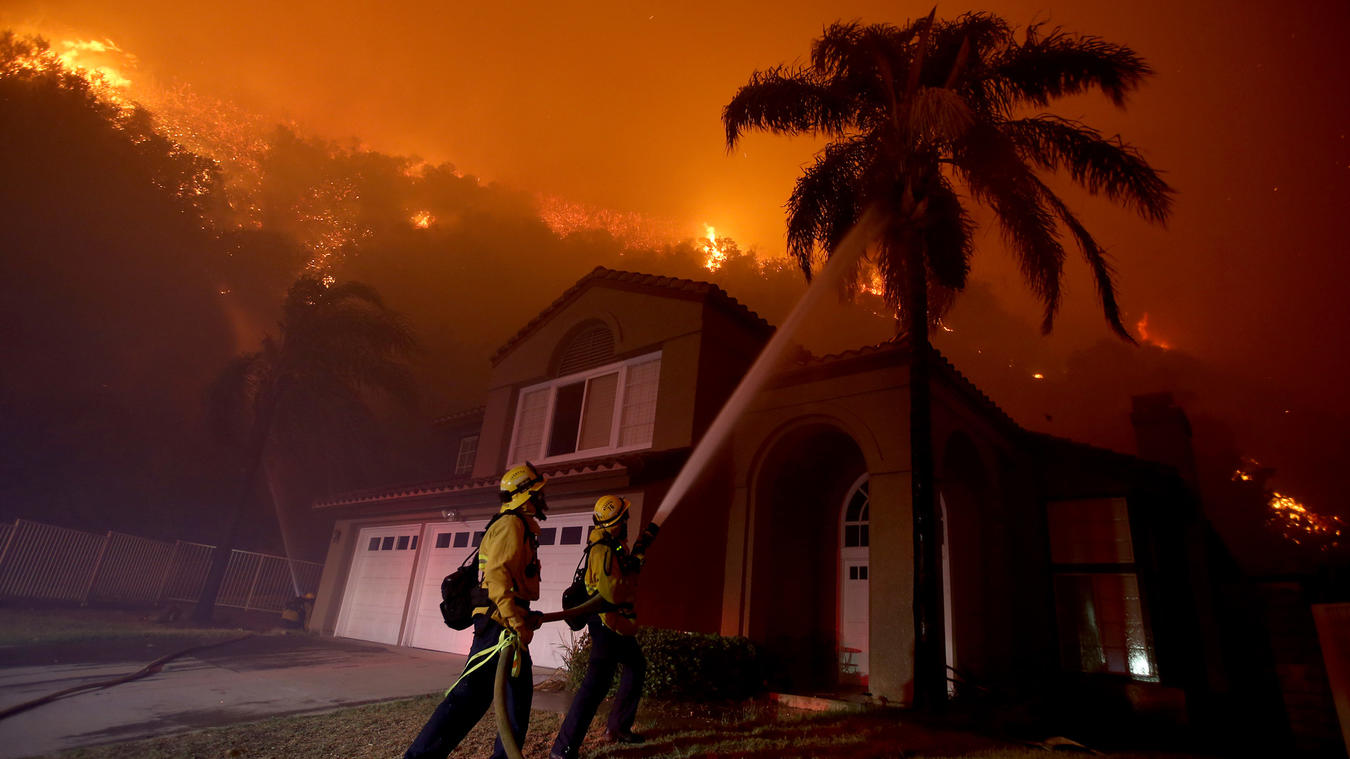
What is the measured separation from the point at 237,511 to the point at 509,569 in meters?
19.3

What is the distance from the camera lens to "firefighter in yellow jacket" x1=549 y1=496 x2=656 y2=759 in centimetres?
522

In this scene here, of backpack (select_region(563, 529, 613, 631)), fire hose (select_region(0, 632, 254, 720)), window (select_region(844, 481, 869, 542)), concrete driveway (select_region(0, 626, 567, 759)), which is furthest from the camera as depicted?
window (select_region(844, 481, 869, 542))

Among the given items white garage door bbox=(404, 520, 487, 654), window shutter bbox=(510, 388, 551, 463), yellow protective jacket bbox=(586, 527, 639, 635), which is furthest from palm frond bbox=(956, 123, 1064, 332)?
white garage door bbox=(404, 520, 487, 654)

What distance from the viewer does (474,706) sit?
4.16 metres

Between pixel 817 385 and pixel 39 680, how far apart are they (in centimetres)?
1121

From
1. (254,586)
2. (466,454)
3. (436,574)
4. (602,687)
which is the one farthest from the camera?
(254,586)

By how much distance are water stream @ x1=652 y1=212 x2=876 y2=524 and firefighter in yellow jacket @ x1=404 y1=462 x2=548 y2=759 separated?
577cm

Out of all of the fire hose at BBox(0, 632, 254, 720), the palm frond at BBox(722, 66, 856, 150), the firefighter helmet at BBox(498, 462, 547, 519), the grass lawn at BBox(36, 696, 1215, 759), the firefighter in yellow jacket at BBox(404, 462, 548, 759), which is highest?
the palm frond at BBox(722, 66, 856, 150)

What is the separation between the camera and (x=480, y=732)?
6.43 metres

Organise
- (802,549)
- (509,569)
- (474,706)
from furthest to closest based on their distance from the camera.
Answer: (802,549), (509,569), (474,706)

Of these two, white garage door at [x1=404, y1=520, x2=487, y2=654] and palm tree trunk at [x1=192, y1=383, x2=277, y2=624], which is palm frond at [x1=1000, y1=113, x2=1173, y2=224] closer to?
white garage door at [x1=404, y1=520, x2=487, y2=654]

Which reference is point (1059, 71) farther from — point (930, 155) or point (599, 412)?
point (599, 412)

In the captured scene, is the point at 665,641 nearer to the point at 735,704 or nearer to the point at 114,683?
the point at 735,704

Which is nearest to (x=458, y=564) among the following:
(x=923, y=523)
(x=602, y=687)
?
(x=923, y=523)
